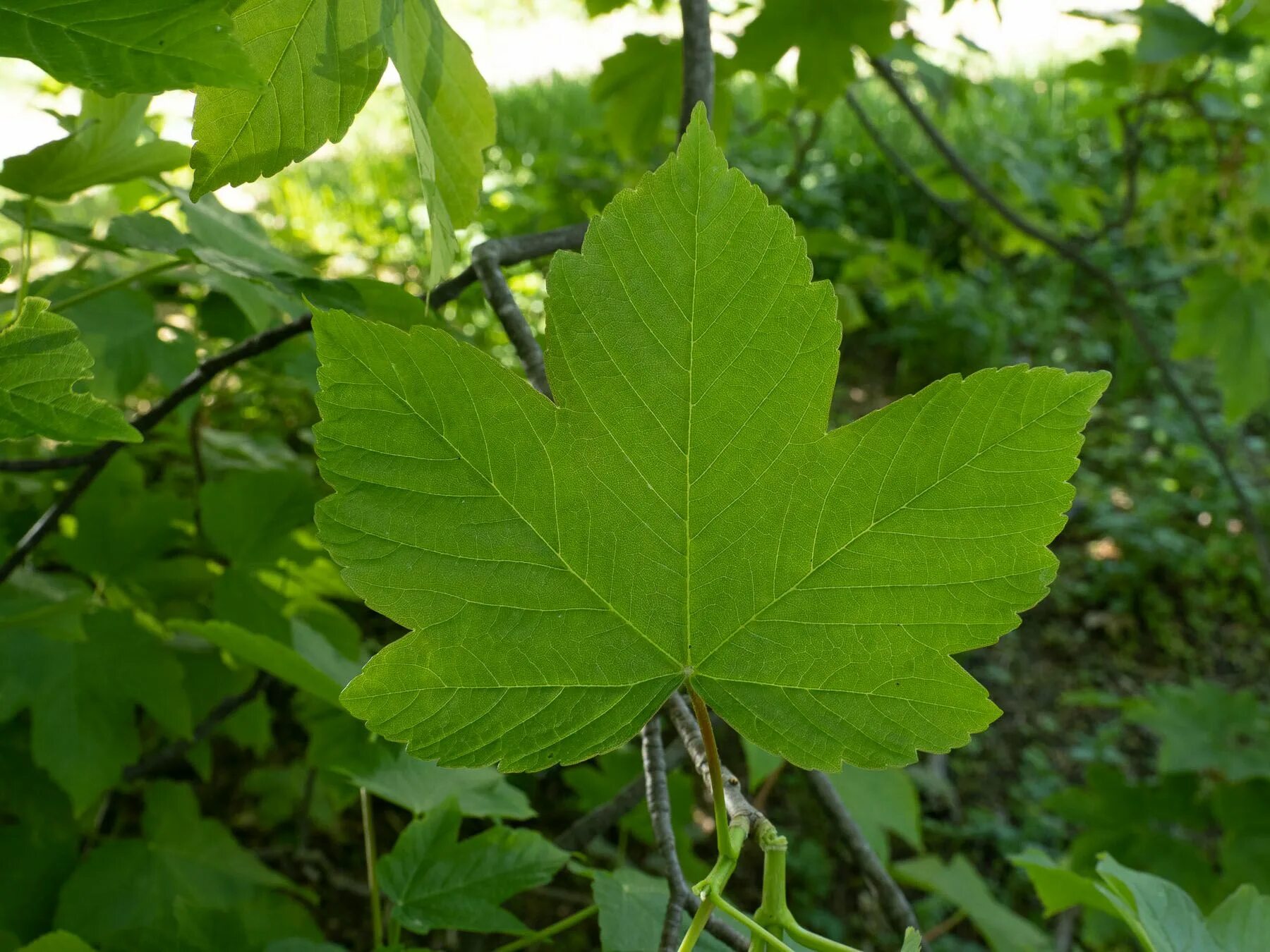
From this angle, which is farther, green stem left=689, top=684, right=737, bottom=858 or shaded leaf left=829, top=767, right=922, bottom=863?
shaded leaf left=829, top=767, right=922, bottom=863

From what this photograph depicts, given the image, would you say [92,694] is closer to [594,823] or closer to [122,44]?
[594,823]

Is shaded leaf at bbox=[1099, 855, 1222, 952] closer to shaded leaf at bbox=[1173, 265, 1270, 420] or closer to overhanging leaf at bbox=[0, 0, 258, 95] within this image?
overhanging leaf at bbox=[0, 0, 258, 95]

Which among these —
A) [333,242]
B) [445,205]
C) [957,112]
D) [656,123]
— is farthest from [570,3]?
[445,205]

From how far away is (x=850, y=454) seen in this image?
1.49 ft

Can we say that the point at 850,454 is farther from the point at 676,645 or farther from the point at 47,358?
the point at 47,358

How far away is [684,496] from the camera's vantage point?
0.46m

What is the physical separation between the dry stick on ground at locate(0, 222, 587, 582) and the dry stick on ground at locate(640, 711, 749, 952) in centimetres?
30

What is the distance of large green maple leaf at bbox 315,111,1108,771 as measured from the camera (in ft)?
1.44

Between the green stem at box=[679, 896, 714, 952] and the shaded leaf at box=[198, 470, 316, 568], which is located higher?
the green stem at box=[679, 896, 714, 952]

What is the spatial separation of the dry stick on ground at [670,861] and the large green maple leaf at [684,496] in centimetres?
10

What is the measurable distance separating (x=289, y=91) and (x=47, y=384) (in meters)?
0.22

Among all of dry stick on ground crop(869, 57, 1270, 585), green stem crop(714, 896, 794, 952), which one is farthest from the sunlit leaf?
dry stick on ground crop(869, 57, 1270, 585)

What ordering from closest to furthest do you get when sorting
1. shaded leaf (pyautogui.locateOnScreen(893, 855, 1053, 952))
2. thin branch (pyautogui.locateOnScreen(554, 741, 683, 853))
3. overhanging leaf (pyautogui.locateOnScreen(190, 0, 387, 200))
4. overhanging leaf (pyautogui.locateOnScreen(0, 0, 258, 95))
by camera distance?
overhanging leaf (pyautogui.locateOnScreen(0, 0, 258, 95))
overhanging leaf (pyautogui.locateOnScreen(190, 0, 387, 200))
thin branch (pyautogui.locateOnScreen(554, 741, 683, 853))
shaded leaf (pyautogui.locateOnScreen(893, 855, 1053, 952))

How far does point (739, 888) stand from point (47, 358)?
2.01 m
